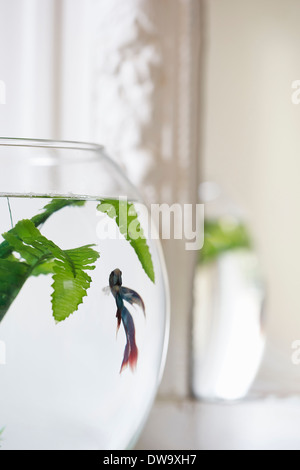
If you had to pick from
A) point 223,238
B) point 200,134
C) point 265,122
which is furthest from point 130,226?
point 223,238

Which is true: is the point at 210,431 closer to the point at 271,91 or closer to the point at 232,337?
the point at 232,337

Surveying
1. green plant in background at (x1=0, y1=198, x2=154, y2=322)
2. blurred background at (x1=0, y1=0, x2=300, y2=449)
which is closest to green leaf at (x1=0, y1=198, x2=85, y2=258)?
green plant in background at (x1=0, y1=198, x2=154, y2=322)

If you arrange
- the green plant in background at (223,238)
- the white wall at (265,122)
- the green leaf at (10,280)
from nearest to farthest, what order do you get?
1. the green leaf at (10,280)
2. the white wall at (265,122)
3. the green plant in background at (223,238)

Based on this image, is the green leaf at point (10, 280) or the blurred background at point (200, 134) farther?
the blurred background at point (200, 134)

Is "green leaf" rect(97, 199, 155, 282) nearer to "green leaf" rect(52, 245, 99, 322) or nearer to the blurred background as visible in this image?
"green leaf" rect(52, 245, 99, 322)

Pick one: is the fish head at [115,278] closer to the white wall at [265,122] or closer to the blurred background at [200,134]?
the blurred background at [200,134]

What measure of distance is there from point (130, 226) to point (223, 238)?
609 mm

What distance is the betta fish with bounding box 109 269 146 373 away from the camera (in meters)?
0.39

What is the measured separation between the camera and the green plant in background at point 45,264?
0.37 m

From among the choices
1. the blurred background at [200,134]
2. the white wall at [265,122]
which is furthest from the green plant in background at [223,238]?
the white wall at [265,122]

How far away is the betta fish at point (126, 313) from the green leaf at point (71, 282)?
17 millimetres

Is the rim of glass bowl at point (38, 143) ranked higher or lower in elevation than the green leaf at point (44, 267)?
higher

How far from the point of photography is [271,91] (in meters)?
0.77

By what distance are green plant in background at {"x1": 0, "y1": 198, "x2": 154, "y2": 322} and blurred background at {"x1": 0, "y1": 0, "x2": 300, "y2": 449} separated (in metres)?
0.25
